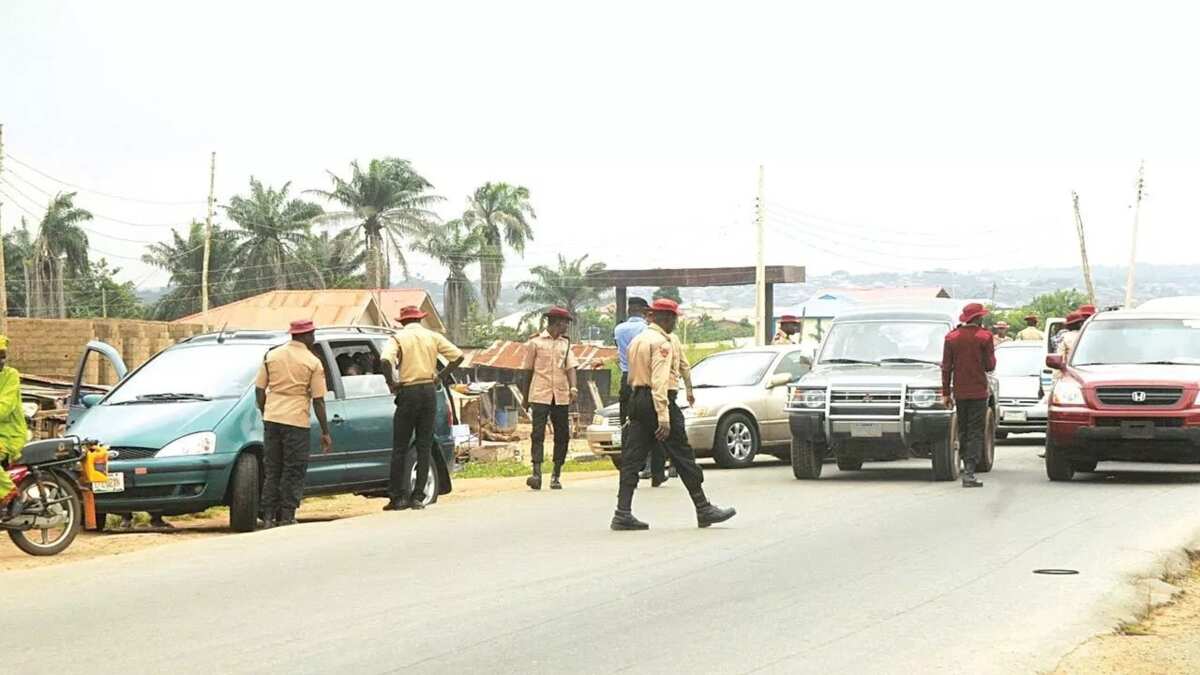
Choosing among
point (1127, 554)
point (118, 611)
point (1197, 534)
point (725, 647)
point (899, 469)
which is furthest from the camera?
point (899, 469)

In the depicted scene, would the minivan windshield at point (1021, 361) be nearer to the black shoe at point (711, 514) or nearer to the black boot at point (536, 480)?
the black boot at point (536, 480)

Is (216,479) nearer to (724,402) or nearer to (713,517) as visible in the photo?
(713,517)

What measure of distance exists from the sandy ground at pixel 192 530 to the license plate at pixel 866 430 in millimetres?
3448

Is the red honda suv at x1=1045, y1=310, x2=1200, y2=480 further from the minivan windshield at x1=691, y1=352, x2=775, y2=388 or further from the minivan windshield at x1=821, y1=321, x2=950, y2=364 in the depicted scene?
the minivan windshield at x1=691, y1=352, x2=775, y2=388

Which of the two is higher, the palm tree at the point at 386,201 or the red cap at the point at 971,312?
the palm tree at the point at 386,201

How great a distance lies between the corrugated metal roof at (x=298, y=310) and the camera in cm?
6319

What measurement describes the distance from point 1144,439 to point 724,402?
5.99 m

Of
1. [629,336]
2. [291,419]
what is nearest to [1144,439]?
[629,336]

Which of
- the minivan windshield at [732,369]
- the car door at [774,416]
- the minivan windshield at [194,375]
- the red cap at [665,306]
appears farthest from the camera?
the minivan windshield at [732,369]

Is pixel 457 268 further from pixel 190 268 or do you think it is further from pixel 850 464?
pixel 850 464

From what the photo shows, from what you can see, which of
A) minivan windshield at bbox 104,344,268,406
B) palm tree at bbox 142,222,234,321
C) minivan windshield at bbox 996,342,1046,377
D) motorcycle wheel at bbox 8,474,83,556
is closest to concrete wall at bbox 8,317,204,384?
minivan windshield at bbox 996,342,1046,377

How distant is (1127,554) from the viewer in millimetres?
12094

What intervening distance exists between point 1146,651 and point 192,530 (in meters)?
9.65

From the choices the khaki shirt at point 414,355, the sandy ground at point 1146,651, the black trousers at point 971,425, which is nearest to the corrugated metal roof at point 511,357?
the black trousers at point 971,425
